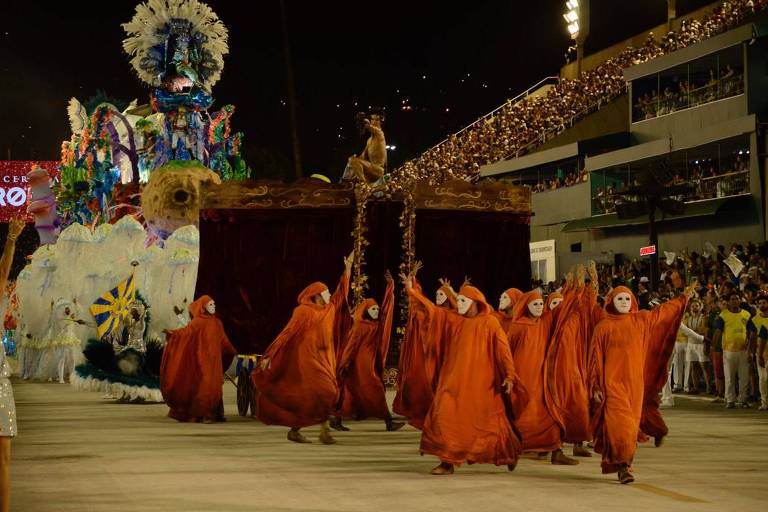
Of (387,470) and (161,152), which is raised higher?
(161,152)

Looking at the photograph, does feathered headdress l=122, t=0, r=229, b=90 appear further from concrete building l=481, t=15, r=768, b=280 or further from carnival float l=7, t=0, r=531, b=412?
concrete building l=481, t=15, r=768, b=280

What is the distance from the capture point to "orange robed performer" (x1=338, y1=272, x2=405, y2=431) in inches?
642

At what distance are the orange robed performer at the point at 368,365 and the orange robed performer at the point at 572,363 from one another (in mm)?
3969

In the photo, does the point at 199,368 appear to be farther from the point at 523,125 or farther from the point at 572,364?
the point at 523,125

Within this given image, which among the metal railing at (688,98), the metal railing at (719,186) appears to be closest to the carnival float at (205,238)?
the metal railing at (719,186)

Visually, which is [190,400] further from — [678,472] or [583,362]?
[678,472]

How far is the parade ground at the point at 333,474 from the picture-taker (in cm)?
948

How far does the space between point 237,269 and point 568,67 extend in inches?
1403

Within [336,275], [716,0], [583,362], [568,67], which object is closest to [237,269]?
[336,275]

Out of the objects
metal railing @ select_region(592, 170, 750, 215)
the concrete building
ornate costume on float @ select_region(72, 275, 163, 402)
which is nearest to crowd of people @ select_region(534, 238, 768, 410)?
the concrete building

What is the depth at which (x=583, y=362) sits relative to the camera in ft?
41.7

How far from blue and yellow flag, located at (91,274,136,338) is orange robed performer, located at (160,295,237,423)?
152 inches

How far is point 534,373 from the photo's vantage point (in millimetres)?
12555

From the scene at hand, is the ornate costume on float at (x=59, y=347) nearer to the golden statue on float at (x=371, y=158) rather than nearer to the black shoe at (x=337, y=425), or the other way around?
the golden statue on float at (x=371, y=158)
